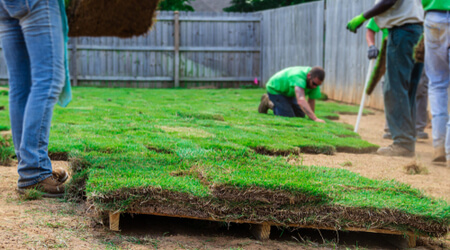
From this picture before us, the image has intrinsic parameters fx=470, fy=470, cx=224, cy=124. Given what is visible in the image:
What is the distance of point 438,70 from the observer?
14.7 feet

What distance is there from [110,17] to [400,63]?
9.97ft

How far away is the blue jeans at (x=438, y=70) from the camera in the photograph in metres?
4.34

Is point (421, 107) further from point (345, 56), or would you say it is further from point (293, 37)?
point (293, 37)

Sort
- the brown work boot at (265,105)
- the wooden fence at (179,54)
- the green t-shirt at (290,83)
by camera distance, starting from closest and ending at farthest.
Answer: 1. the green t-shirt at (290,83)
2. the brown work boot at (265,105)
3. the wooden fence at (179,54)

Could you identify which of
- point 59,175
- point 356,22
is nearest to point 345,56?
point 356,22

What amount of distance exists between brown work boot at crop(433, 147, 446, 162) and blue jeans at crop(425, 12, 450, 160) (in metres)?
0.04

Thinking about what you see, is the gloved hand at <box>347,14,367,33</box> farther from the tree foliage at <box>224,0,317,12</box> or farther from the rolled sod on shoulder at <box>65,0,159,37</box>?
the tree foliage at <box>224,0,317,12</box>

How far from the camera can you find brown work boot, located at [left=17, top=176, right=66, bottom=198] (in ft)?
9.18

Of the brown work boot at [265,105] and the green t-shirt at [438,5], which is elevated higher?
the green t-shirt at [438,5]

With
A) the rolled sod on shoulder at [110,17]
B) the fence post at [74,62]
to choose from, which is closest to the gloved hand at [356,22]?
the rolled sod on shoulder at [110,17]

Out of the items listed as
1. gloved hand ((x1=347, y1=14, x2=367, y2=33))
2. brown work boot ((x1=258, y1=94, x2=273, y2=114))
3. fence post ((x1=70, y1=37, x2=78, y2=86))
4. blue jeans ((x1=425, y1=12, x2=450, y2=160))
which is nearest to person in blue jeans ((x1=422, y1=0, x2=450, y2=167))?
blue jeans ((x1=425, y1=12, x2=450, y2=160))

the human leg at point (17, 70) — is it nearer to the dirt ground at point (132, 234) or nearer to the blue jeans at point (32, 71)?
the blue jeans at point (32, 71)

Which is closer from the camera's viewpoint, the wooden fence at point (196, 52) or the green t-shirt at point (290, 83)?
the green t-shirt at point (290, 83)

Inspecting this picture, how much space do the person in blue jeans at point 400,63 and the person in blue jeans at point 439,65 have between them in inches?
18.7
